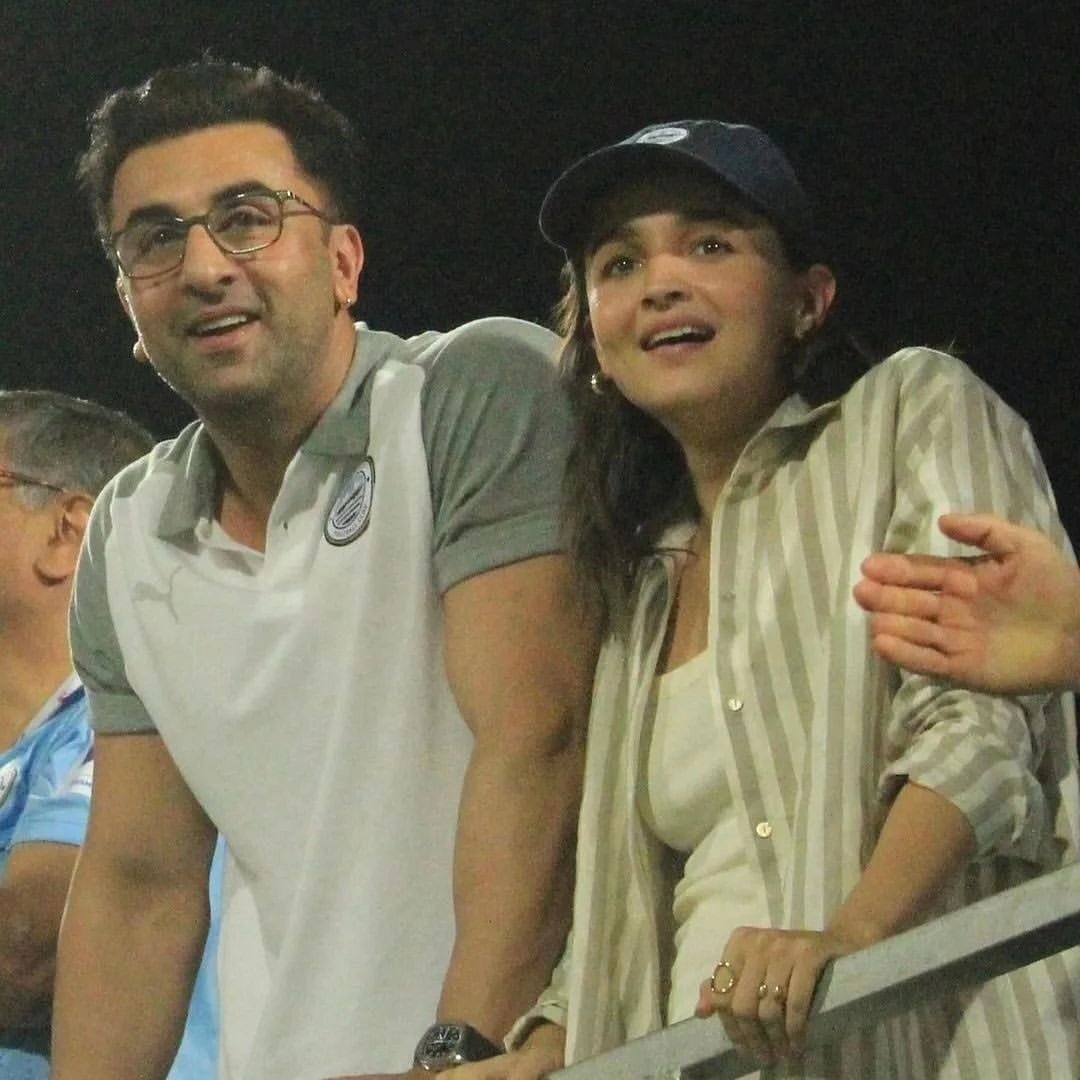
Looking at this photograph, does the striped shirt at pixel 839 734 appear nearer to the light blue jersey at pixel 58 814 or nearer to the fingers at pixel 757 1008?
the fingers at pixel 757 1008

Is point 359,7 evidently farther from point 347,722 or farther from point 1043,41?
point 347,722

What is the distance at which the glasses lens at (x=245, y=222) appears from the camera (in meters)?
2.15

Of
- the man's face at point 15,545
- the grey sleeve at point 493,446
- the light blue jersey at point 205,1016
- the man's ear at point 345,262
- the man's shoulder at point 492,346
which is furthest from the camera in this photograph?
the man's face at point 15,545

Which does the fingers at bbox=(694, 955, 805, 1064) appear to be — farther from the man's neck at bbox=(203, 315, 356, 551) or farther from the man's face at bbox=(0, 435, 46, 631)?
the man's face at bbox=(0, 435, 46, 631)

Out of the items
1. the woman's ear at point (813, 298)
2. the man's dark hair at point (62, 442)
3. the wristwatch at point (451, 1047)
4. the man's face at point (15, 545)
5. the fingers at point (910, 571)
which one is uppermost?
the man's dark hair at point (62, 442)

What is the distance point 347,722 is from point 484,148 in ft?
5.67

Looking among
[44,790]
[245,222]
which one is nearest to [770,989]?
[245,222]

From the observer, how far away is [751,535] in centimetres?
176

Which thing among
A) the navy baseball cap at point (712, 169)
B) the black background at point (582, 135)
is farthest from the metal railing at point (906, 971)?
the black background at point (582, 135)

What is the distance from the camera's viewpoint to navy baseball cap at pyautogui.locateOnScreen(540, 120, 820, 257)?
1.82 metres

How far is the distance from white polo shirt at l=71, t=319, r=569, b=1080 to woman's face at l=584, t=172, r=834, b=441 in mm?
194

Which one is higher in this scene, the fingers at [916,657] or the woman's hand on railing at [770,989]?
the fingers at [916,657]

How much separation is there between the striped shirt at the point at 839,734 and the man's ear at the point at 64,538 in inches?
46.3

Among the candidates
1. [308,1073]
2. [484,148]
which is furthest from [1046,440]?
[308,1073]
